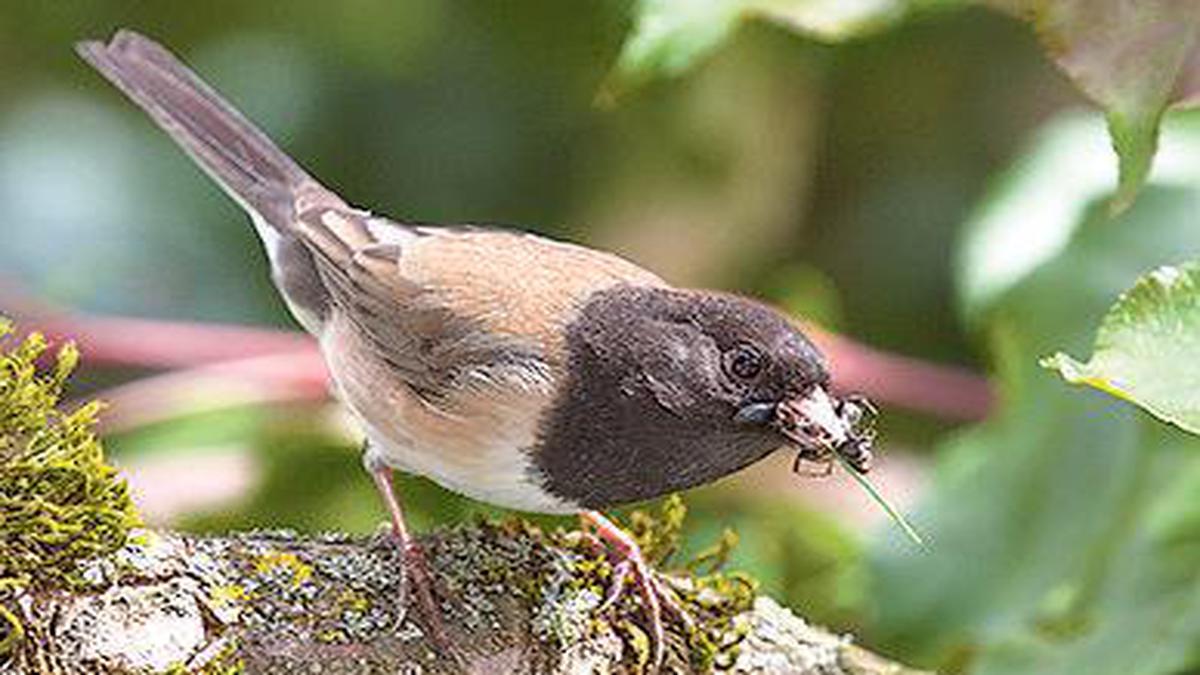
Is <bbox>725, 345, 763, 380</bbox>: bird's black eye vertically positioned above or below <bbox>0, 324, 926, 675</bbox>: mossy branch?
above

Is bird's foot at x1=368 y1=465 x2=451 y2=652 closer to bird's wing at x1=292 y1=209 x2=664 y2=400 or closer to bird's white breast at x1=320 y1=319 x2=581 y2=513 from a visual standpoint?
bird's white breast at x1=320 y1=319 x2=581 y2=513

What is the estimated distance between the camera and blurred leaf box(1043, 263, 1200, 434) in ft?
5.49

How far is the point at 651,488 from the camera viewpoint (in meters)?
2.16

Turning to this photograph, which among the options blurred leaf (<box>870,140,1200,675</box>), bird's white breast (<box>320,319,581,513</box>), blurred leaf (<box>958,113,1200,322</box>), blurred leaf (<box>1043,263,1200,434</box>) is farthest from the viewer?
blurred leaf (<box>958,113,1200,322</box>)

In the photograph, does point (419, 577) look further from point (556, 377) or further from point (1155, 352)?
point (1155, 352)

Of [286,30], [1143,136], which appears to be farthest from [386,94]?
[1143,136]

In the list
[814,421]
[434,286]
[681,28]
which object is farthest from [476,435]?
[681,28]

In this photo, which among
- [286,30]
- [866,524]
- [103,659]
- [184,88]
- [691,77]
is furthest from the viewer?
[286,30]

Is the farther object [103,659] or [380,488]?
[380,488]

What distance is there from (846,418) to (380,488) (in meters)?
0.50

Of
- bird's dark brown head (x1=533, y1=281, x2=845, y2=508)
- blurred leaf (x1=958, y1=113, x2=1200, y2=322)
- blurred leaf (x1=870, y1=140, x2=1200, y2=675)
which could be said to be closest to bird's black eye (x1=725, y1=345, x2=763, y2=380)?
bird's dark brown head (x1=533, y1=281, x2=845, y2=508)

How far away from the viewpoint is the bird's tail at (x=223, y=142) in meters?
2.64

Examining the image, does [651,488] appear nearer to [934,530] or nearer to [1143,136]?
[1143,136]

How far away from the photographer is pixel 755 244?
13.2 ft
